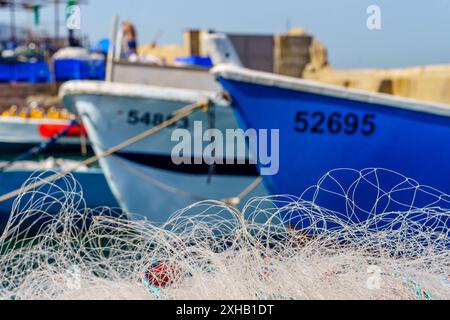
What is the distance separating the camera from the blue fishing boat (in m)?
4.57

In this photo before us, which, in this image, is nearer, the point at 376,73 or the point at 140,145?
the point at 140,145

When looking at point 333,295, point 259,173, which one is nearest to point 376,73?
point 259,173

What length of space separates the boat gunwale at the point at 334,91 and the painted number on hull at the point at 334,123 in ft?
0.55

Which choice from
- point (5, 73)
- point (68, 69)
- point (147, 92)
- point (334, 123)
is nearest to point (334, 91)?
point (334, 123)

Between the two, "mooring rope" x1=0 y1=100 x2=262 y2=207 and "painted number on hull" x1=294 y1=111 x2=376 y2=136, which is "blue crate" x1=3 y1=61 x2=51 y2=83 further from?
"painted number on hull" x1=294 y1=111 x2=376 y2=136

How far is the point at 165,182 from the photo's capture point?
580 cm

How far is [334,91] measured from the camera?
4.62 m

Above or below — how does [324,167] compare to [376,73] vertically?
below

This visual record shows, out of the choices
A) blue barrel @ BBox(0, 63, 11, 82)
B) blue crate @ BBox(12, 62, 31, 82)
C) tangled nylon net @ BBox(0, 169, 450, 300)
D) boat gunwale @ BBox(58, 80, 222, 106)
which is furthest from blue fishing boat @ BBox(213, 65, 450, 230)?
blue barrel @ BBox(0, 63, 11, 82)

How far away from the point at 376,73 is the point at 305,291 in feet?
43.7

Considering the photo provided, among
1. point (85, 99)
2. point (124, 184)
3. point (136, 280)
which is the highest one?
point (85, 99)
